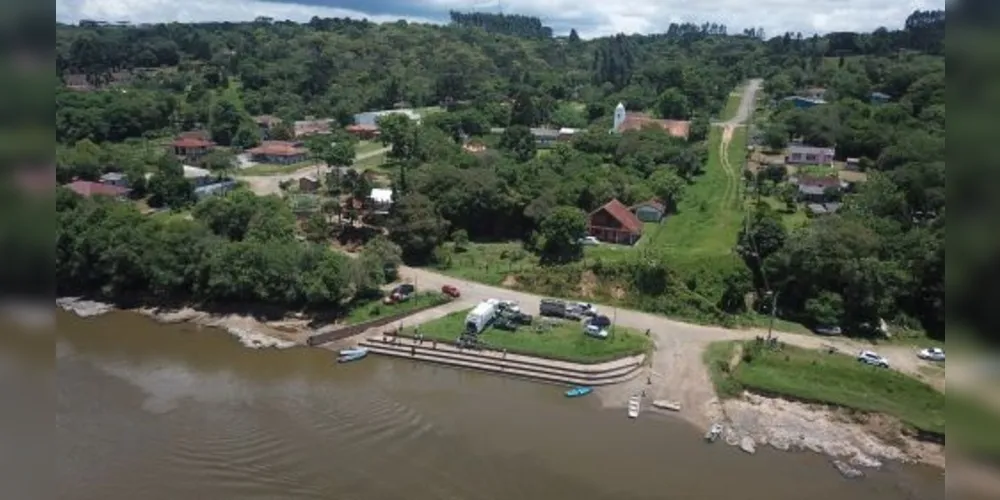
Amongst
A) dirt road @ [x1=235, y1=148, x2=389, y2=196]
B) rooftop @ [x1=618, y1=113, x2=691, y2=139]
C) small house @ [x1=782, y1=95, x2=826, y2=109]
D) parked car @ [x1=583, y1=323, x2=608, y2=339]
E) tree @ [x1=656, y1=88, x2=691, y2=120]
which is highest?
small house @ [x1=782, y1=95, x2=826, y2=109]

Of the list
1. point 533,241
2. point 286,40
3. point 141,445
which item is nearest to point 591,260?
point 533,241

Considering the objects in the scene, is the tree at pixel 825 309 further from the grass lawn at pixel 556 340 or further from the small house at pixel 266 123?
the small house at pixel 266 123

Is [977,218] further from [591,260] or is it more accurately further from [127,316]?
[127,316]

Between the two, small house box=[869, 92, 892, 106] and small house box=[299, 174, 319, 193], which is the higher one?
small house box=[869, 92, 892, 106]

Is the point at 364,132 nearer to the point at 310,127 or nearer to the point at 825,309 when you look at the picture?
the point at 310,127

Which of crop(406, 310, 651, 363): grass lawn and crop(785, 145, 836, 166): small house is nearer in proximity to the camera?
crop(406, 310, 651, 363): grass lawn

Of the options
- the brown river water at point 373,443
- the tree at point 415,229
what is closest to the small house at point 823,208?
the tree at point 415,229

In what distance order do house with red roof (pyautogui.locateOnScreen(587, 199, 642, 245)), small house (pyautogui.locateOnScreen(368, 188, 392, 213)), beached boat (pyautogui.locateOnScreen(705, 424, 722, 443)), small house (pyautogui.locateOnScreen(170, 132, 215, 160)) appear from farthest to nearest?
small house (pyautogui.locateOnScreen(170, 132, 215, 160))
small house (pyautogui.locateOnScreen(368, 188, 392, 213))
house with red roof (pyautogui.locateOnScreen(587, 199, 642, 245))
beached boat (pyautogui.locateOnScreen(705, 424, 722, 443))

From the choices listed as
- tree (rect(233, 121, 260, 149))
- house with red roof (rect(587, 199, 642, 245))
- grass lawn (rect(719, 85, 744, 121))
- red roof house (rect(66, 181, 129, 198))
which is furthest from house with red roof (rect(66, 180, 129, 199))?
grass lawn (rect(719, 85, 744, 121))

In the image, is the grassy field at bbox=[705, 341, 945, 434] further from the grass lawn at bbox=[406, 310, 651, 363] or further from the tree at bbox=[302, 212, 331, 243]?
the tree at bbox=[302, 212, 331, 243]

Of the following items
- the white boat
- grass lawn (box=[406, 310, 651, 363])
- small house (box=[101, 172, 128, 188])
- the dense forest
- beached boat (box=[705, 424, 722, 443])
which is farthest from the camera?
small house (box=[101, 172, 128, 188])
